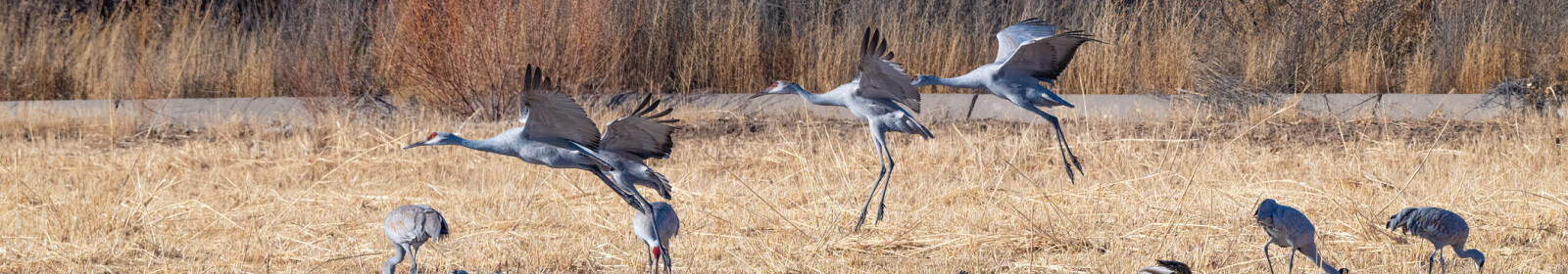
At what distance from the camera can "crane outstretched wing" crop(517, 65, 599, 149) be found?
3.03m

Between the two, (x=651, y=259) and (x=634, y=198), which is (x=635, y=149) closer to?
(x=634, y=198)

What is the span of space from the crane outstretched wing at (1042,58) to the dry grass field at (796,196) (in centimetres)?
86

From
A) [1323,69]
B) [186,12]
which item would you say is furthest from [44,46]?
[1323,69]

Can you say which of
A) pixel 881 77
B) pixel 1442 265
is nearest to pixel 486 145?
pixel 881 77

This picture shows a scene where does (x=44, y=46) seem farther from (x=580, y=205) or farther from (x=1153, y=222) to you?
(x=1153, y=222)

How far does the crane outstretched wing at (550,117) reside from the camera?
303 centimetres

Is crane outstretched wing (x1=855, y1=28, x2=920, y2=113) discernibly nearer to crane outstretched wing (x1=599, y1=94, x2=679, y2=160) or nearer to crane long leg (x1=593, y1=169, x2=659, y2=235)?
crane outstretched wing (x1=599, y1=94, x2=679, y2=160)

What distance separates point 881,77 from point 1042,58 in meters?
0.50

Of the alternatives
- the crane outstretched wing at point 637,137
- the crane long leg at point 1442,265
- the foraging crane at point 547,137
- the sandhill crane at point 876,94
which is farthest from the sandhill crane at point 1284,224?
the foraging crane at point 547,137

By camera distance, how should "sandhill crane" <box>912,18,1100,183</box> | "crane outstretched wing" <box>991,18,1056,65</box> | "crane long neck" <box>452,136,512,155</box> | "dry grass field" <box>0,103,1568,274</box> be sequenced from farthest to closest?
"dry grass field" <box>0,103,1568,274</box>, "crane outstretched wing" <box>991,18,1056,65</box>, "sandhill crane" <box>912,18,1100,183</box>, "crane long neck" <box>452,136,512,155</box>

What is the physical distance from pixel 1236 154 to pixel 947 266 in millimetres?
3632

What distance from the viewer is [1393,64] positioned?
1123cm

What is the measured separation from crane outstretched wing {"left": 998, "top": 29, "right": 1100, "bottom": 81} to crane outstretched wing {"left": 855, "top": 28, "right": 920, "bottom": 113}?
0.32 metres

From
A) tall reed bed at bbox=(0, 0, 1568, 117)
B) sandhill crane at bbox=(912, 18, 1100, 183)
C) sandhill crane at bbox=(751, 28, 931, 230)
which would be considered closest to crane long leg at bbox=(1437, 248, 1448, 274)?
sandhill crane at bbox=(912, 18, 1100, 183)
